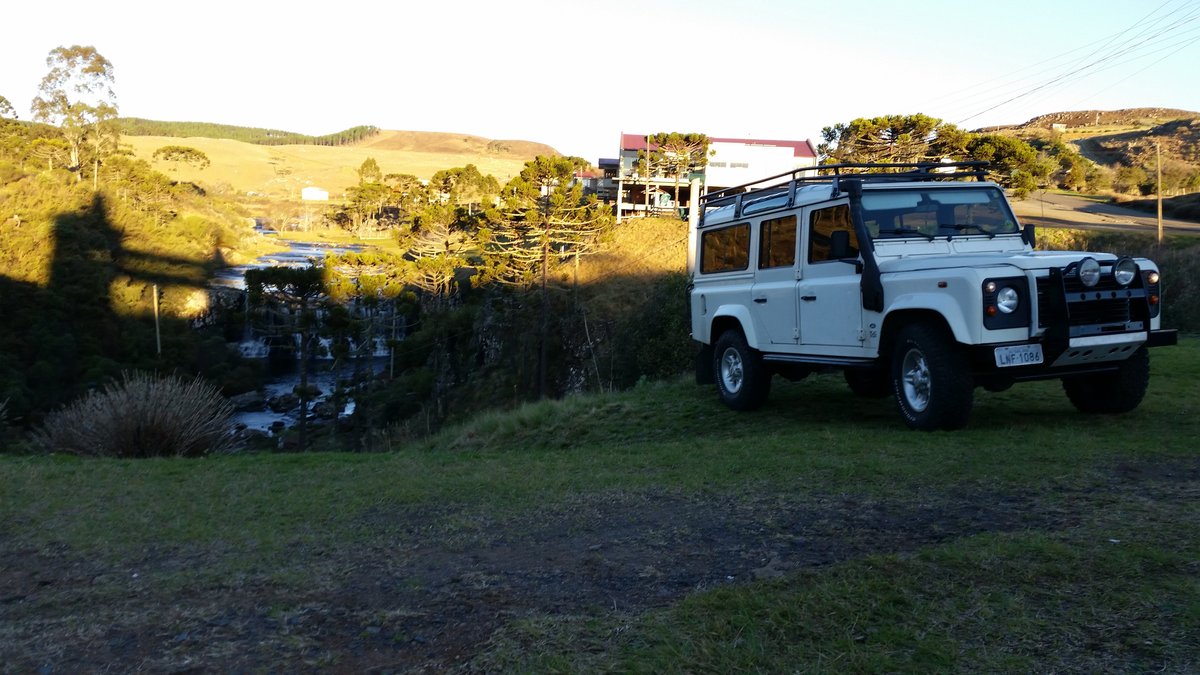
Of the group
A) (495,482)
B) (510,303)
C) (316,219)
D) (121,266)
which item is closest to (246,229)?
(316,219)

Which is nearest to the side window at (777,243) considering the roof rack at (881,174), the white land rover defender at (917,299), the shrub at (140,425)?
the white land rover defender at (917,299)

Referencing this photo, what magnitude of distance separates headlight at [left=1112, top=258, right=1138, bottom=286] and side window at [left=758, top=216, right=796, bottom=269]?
122 inches

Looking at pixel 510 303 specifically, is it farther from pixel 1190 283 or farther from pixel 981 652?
pixel 981 652

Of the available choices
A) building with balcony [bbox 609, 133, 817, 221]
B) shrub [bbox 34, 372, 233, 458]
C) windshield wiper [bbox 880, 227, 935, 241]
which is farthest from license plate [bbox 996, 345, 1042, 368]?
building with balcony [bbox 609, 133, 817, 221]

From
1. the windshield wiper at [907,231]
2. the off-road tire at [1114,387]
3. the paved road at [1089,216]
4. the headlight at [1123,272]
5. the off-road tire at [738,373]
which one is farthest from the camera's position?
the paved road at [1089,216]

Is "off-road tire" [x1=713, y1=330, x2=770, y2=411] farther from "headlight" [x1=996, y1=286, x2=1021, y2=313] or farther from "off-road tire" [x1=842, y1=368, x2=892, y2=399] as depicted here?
"headlight" [x1=996, y1=286, x2=1021, y2=313]

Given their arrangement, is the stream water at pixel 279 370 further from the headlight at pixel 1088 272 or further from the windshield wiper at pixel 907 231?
the headlight at pixel 1088 272

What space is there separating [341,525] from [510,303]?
41.5 metres

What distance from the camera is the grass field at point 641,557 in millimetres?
3822

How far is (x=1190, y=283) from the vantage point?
880 inches

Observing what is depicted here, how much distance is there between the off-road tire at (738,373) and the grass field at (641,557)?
192cm

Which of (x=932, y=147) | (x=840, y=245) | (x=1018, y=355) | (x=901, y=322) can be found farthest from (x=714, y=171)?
(x=1018, y=355)

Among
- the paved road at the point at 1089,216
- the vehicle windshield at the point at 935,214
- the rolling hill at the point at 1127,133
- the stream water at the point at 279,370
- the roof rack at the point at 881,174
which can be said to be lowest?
the stream water at the point at 279,370

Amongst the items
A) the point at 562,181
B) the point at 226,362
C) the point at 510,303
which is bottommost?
the point at 226,362
